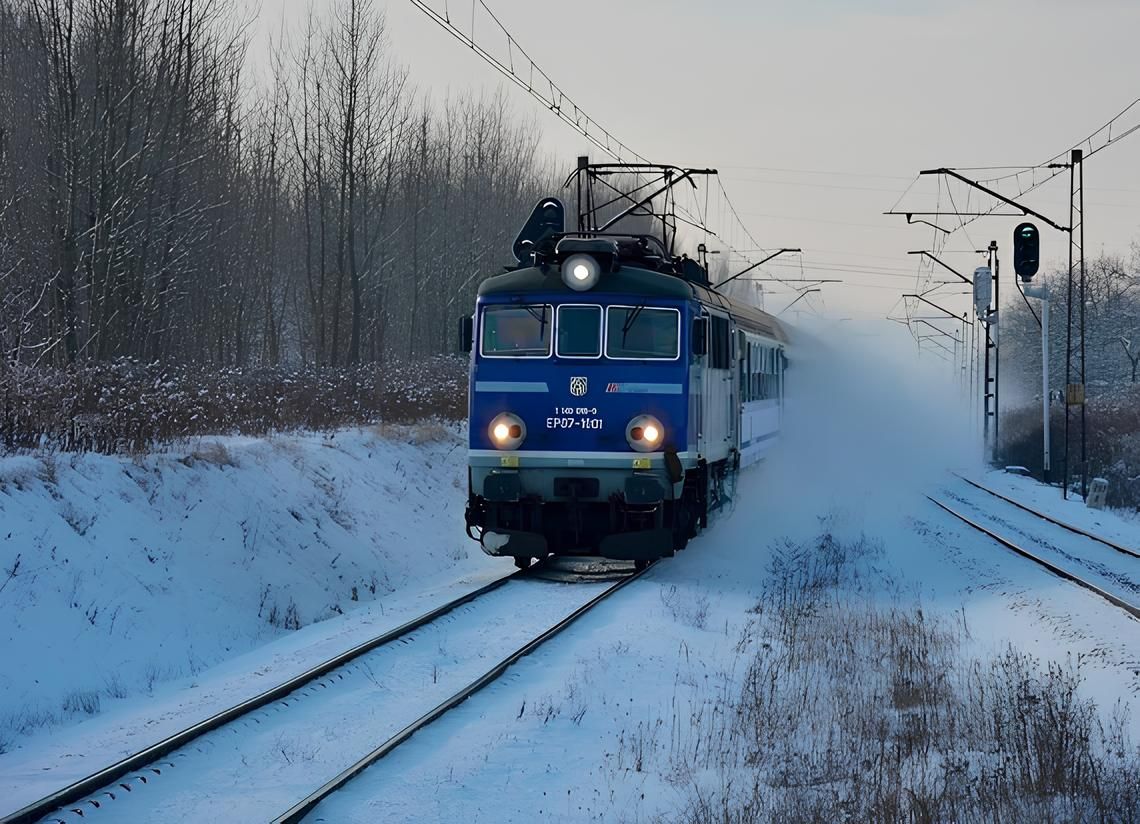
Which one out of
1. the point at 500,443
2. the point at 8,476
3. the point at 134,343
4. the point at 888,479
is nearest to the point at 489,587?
the point at 500,443

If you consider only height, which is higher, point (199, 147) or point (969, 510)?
point (199, 147)

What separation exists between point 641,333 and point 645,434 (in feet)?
3.98

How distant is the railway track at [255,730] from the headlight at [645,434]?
2.13 m

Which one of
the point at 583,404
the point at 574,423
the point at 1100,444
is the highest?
the point at 583,404

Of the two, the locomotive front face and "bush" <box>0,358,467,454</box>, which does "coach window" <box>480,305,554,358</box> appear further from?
"bush" <box>0,358,467,454</box>

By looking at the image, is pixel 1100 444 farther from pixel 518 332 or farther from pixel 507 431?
pixel 507 431

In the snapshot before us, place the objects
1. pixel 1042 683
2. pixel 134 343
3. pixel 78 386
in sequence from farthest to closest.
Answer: pixel 134 343 < pixel 78 386 < pixel 1042 683

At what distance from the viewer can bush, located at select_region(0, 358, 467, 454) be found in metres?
14.2

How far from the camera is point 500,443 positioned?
1459 centimetres

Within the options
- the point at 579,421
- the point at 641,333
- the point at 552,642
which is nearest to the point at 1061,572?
the point at 641,333

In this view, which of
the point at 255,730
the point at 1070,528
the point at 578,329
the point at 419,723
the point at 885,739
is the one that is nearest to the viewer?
the point at 419,723

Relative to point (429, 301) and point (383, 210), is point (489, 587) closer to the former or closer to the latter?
point (383, 210)

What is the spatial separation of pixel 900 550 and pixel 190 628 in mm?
11434

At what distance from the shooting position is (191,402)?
1898 centimetres
